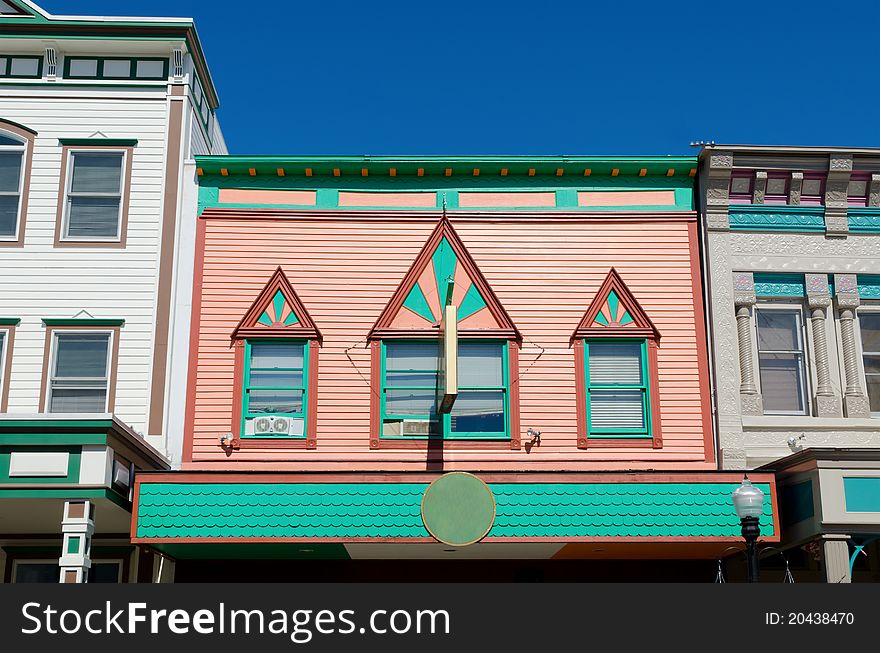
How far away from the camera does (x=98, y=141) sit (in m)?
19.4

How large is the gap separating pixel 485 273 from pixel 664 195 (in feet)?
11.3

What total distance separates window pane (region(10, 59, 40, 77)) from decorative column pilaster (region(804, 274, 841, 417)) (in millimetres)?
13664

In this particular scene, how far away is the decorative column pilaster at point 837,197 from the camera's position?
1931 cm

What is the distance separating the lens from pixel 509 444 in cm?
1822

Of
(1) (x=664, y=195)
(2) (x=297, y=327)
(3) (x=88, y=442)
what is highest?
(1) (x=664, y=195)

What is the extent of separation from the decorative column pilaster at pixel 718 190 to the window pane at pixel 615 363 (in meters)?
2.55

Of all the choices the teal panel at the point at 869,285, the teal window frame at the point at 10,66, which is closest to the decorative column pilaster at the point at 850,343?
the teal panel at the point at 869,285

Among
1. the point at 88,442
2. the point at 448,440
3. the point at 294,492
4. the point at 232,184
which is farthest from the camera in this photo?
the point at 232,184

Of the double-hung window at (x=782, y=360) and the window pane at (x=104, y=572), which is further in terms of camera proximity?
the double-hung window at (x=782, y=360)

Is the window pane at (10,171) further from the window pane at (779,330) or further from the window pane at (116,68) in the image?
the window pane at (779,330)

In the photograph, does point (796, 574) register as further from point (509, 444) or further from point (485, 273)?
point (485, 273)

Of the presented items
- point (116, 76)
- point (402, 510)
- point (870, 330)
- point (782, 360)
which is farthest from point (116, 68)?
point (870, 330)
